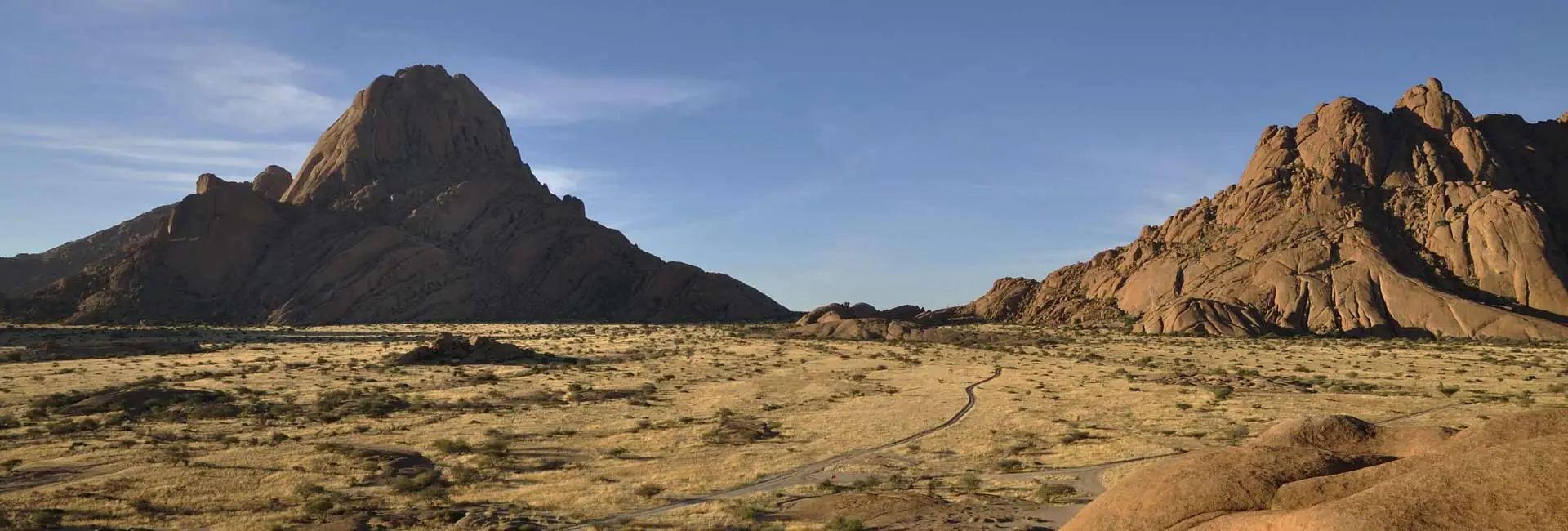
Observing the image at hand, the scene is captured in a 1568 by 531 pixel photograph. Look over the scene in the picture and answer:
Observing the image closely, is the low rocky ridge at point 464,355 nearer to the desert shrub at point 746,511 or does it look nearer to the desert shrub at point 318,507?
the desert shrub at point 318,507

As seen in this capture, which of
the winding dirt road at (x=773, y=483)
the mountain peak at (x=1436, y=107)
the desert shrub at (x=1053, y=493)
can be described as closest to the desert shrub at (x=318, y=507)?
the winding dirt road at (x=773, y=483)

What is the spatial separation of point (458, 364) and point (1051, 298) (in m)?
79.6

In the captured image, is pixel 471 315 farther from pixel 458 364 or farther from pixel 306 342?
pixel 458 364

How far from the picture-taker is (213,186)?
136 metres

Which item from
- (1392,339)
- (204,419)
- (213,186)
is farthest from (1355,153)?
(213,186)

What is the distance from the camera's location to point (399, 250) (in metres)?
126

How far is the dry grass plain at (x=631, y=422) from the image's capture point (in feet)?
66.5

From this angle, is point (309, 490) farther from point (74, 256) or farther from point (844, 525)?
point (74, 256)

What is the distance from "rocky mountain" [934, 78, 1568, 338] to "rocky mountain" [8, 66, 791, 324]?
55.4 m

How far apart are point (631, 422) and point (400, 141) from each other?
437 feet

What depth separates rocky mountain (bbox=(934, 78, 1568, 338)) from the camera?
81375 mm

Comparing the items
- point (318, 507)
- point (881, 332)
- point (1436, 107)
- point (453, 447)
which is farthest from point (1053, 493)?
point (1436, 107)

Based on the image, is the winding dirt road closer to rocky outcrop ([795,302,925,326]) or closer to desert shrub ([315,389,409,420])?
desert shrub ([315,389,409,420])

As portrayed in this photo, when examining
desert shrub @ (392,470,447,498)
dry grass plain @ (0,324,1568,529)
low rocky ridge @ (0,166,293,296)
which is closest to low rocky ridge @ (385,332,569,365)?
dry grass plain @ (0,324,1568,529)
